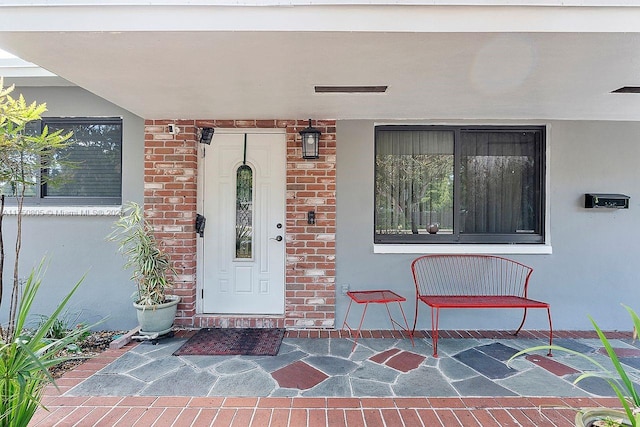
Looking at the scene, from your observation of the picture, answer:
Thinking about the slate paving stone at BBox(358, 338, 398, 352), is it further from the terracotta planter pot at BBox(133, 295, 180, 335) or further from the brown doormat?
the terracotta planter pot at BBox(133, 295, 180, 335)

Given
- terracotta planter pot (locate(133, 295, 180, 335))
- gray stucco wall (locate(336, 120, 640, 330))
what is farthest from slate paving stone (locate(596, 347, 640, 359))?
terracotta planter pot (locate(133, 295, 180, 335))

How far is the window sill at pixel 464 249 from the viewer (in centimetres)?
381

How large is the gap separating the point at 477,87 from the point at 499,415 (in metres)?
2.40

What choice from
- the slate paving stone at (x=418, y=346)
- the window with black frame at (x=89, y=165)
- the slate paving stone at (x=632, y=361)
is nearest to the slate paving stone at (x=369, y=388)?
the slate paving stone at (x=418, y=346)

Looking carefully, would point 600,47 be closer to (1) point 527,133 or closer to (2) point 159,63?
(1) point 527,133

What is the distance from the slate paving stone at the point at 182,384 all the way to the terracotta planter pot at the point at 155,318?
75 centimetres

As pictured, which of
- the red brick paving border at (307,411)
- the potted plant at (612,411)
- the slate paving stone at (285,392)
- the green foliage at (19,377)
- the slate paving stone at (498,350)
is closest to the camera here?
the potted plant at (612,411)

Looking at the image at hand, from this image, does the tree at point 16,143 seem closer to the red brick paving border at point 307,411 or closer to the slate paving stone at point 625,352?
the red brick paving border at point 307,411

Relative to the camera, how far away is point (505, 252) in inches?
150

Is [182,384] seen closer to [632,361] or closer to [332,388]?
[332,388]

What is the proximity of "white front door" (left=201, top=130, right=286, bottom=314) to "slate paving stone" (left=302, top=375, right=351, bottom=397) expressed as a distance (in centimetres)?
137

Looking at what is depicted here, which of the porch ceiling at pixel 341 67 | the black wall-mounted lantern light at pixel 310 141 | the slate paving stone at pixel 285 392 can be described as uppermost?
the porch ceiling at pixel 341 67

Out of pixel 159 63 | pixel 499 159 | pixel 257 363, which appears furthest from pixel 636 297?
pixel 159 63

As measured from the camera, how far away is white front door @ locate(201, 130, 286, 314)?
12.8ft
